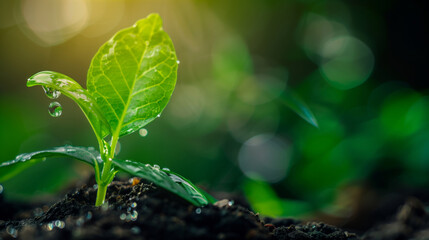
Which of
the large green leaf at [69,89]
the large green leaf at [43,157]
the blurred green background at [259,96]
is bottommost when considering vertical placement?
the large green leaf at [43,157]

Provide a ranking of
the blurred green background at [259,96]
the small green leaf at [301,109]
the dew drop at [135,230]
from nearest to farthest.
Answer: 1. the dew drop at [135,230]
2. the small green leaf at [301,109]
3. the blurred green background at [259,96]

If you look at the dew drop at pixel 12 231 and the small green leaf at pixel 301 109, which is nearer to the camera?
the dew drop at pixel 12 231

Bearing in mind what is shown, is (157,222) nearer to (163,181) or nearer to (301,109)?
(163,181)

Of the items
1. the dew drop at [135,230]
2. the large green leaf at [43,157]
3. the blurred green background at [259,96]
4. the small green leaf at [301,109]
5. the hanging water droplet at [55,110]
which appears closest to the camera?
the dew drop at [135,230]

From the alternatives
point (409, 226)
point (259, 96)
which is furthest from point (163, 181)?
point (259, 96)

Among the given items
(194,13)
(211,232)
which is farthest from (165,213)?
(194,13)

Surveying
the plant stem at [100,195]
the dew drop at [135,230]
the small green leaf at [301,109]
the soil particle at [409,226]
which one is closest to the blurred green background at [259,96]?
the small green leaf at [301,109]

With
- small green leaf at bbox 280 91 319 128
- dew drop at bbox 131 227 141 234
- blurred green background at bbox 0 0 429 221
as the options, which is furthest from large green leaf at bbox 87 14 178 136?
blurred green background at bbox 0 0 429 221

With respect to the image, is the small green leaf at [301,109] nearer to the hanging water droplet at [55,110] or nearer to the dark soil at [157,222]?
the dark soil at [157,222]

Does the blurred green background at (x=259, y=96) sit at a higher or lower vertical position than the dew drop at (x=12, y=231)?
higher
